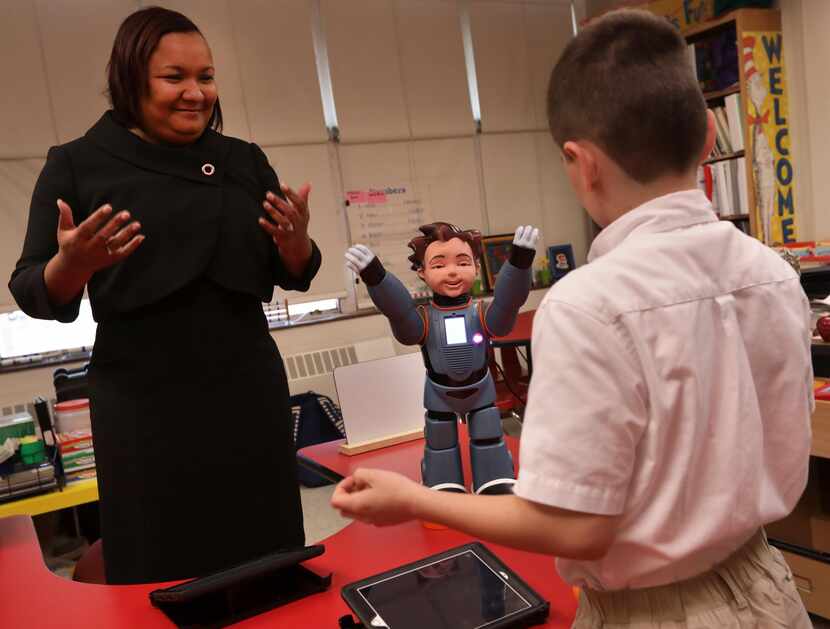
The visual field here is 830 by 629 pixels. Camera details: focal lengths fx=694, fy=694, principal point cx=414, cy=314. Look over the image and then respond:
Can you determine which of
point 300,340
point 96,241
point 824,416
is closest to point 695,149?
point 96,241

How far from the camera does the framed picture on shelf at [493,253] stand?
4.98m

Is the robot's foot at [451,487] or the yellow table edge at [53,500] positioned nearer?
the robot's foot at [451,487]

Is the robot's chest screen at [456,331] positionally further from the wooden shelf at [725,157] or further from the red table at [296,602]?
the wooden shelf at [725,157]

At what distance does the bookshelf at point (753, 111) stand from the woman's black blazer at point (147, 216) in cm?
351

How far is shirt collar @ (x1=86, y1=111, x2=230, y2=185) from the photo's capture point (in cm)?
121

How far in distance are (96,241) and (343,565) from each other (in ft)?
2.05

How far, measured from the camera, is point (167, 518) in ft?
3.89

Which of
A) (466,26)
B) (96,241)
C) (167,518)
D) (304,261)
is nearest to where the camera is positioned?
(96,241)

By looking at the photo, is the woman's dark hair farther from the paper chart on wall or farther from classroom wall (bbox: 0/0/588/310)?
the paper chart on wall

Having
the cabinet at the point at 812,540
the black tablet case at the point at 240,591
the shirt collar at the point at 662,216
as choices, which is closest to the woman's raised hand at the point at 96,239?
the black tablet case at the point at 240,591

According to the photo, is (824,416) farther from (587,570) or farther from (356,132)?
(356,132)

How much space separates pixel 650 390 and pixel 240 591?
26.7 inches

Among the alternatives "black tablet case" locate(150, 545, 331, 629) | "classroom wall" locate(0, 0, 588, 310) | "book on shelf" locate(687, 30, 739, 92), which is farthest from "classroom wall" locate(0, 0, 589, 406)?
"black tablet case" locate(150, 545, 331, 629)

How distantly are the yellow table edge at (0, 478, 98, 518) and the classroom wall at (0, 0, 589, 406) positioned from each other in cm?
151
